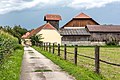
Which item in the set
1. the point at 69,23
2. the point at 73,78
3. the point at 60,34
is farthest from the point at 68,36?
the point at 73,78

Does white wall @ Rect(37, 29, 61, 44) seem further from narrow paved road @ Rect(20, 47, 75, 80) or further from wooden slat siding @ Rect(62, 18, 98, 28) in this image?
narrow paved road @ Rect(20, 47, 75, 80)

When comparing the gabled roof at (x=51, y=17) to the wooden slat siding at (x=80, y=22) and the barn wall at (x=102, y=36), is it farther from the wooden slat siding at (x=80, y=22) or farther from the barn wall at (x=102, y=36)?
the barn wall at (x=102, y=36)

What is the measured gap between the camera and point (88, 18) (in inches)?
4894

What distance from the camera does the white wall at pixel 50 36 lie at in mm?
95688

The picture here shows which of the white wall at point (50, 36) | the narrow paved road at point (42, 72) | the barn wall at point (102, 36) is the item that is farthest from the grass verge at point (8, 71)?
the barn wall at point (102, 36)

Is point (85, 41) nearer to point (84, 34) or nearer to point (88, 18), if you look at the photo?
point (84, 34)

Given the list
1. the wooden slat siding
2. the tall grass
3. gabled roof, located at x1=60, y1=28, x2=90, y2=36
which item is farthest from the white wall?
the tall grass

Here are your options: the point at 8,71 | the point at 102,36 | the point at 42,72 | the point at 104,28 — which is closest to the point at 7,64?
the point at 8,71

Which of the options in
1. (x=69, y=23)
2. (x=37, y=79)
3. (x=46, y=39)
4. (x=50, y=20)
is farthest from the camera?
(x=69, y=23)

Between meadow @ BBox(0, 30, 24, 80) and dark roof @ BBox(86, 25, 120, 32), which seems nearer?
meadow @ BBox(0, 30, 24, 80)

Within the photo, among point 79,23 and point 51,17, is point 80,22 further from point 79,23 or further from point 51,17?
point 51,17

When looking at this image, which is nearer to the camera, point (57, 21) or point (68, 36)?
point (68, 36)

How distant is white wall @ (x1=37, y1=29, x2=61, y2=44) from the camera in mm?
95688

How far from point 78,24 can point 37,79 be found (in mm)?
110209
